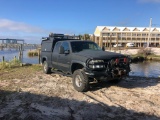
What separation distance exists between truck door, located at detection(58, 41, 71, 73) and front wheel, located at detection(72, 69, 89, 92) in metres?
1.04

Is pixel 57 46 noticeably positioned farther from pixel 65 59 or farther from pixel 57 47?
pixel 65 59

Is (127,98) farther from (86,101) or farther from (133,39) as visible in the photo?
(133,39)

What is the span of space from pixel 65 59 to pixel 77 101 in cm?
314

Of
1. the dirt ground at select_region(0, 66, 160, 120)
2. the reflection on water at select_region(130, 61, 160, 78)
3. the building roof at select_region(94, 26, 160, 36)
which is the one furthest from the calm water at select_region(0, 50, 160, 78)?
the building roof at select_region(94, 26, 160, 36)

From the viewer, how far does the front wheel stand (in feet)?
29.1

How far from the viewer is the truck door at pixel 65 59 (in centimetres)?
1018

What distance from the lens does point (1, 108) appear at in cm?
681

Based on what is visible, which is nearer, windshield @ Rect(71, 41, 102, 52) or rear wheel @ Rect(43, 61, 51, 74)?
windshield @ Rect(71, 41, 102, 52)

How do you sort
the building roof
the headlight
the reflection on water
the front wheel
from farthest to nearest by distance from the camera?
the building roof
the reflection on water
the front wheel
the headlight

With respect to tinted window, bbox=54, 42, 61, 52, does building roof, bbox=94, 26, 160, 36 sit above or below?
above

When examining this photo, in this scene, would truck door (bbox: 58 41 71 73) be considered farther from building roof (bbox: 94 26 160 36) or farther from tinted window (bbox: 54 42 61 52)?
building roof (bbox: 94 26 160 36)

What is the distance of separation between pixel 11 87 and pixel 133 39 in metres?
78.8

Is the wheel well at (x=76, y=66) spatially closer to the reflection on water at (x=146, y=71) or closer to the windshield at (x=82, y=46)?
the windshield at (x=82, y=46)

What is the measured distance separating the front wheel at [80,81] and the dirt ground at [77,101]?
0.19m
